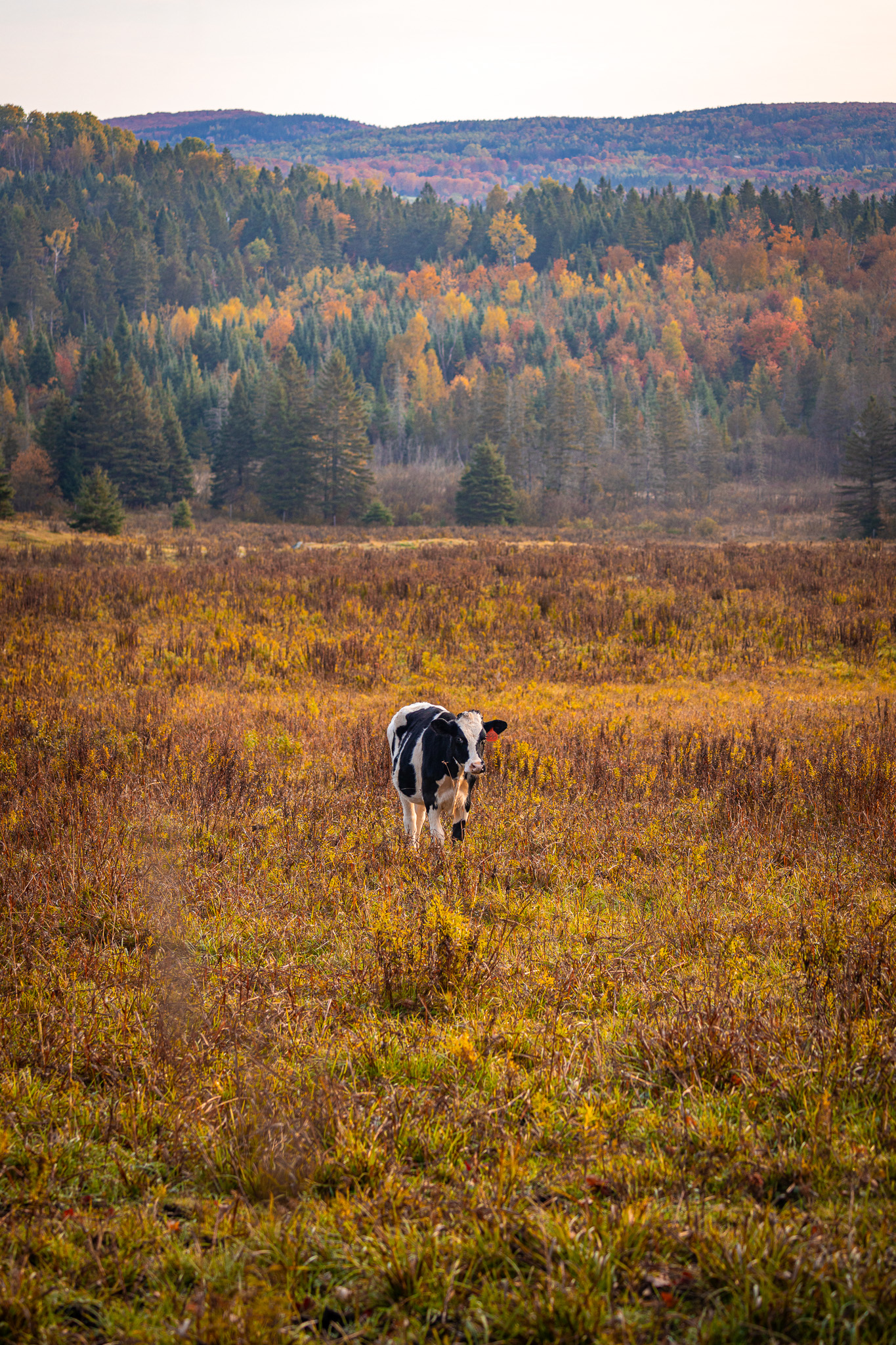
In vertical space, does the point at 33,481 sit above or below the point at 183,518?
above

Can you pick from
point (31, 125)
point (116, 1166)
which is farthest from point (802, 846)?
point (31, 125)

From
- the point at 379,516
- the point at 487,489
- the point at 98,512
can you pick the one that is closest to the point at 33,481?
the point at 98,512

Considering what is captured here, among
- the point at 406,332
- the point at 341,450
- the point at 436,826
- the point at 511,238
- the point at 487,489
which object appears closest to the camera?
the point at 436,826

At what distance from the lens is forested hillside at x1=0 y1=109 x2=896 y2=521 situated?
204 ft

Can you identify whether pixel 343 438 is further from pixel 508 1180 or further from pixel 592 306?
pixel 592 306

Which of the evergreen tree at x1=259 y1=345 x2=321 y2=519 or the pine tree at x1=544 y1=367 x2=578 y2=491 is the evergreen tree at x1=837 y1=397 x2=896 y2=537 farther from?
the evergreen tree at x1=259 y1=345 x2=321 y2=519

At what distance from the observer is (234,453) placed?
6406cm

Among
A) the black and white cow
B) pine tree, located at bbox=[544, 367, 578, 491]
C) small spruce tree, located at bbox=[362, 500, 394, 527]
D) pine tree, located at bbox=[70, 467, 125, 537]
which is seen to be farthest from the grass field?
pine tree, located at bbox=[544, 367, 578, 491]

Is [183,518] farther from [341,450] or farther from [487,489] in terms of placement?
[487,489]

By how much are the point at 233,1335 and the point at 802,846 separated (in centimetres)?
540

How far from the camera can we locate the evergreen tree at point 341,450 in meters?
59.6

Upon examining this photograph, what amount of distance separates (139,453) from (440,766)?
60.3 meters

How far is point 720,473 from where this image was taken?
2985 inches

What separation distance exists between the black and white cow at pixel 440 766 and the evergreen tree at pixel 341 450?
54.6 m
